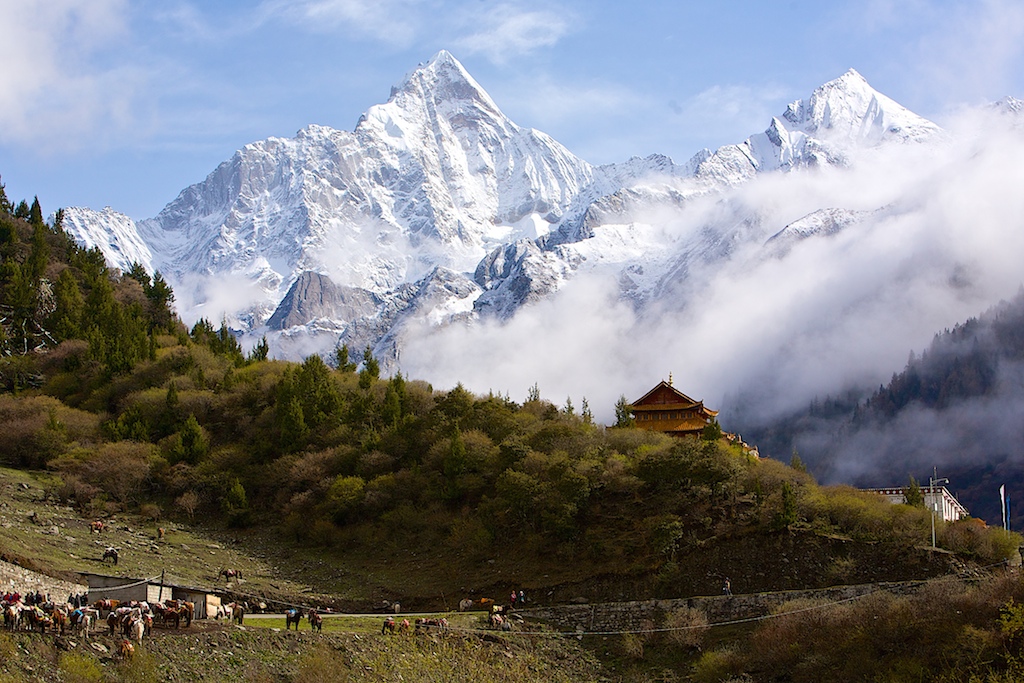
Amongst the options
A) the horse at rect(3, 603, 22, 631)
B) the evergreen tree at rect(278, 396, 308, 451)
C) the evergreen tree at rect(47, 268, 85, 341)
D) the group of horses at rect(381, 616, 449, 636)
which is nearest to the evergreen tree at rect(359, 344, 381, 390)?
the evergreen tree at rect(278, 396, 308, 451)

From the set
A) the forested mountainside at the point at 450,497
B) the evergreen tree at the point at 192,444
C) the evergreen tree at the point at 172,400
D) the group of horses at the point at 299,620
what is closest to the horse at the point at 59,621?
the forested mountainside at the point at 450,497

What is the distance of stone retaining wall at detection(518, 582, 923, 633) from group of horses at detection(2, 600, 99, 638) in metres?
26.3

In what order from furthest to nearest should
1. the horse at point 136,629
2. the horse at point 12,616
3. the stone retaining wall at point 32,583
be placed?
the stone retaining wall at point 32,583
the horse at point 136,629
the horse at point 12,616

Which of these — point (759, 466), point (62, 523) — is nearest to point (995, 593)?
point (759, 466)

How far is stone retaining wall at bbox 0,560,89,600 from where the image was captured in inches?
2041

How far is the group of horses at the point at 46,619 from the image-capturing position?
144 ft

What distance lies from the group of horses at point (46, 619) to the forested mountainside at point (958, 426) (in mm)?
132487

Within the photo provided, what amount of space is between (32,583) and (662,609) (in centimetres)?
3185

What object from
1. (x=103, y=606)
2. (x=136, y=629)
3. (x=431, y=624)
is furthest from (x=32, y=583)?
(x=431, y=624)

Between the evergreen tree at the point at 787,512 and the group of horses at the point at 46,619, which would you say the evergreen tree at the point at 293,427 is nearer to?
the evergreen tree at the point at 787,512

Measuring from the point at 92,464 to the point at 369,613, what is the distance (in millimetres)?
30816

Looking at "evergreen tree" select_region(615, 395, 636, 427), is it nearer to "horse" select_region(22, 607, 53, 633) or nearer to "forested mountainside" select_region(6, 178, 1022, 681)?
"forested mountainside" select_region(6, 178, 1022, 681)

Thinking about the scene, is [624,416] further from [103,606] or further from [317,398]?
[103,606]

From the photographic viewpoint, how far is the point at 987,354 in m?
189
